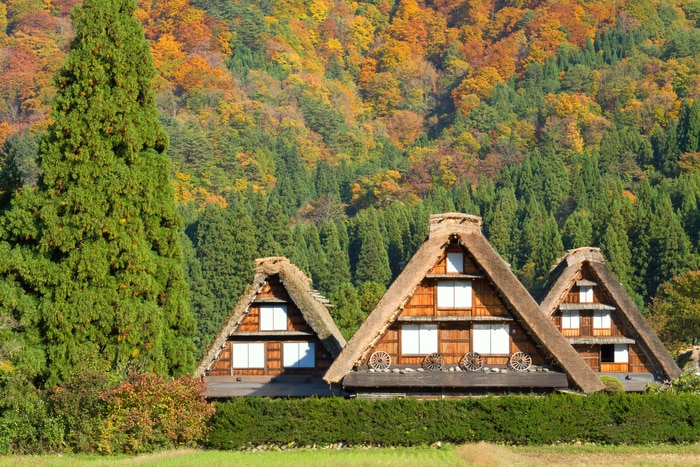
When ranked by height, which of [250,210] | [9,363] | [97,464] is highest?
[250,210]

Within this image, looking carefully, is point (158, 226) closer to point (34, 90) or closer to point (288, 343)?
point (288, 343)

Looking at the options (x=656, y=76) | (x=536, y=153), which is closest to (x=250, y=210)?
(x=536, y=153)

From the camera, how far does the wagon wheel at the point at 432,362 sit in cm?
3741

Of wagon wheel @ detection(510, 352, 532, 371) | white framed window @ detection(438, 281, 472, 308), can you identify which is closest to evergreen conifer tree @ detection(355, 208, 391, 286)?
white framed window @ detection(438, 281, 472, 308)

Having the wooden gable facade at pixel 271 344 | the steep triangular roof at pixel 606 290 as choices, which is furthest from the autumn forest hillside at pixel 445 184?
the steep triangular roof at pixel 606 290

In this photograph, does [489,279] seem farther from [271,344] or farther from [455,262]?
[271,344]

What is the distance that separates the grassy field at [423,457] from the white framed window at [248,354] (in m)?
11.7

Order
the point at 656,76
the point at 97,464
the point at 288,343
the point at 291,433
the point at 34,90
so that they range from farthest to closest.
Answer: the point at 34,90 → the point at 656,76 → the point at 288,343 → the point at 291,433 → the point at 97,464

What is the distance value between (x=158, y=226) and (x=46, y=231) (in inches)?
139

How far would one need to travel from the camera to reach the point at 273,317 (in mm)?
46219

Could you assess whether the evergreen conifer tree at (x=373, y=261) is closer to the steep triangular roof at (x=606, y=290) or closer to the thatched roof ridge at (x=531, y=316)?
the steep triangular roof at (x=606, y=290)

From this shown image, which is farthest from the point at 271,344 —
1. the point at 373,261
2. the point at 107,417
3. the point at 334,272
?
the point at 373,261

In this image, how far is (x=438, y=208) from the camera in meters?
137

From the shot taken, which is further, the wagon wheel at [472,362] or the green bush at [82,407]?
the wagon wheel at [472,362]
